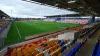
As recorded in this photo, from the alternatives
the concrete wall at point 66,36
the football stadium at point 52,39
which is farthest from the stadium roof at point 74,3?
the concrete wall at point 66,36

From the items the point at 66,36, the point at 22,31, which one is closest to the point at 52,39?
the point at 66,36

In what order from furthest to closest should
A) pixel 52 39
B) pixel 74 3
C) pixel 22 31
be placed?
1. pixel 74 3
2. pixel 22 31
3. pixel 52 39

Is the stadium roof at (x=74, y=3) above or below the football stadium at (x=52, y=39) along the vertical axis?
above

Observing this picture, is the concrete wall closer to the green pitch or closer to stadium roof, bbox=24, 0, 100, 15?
the green pitch

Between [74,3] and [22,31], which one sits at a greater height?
[74,3]

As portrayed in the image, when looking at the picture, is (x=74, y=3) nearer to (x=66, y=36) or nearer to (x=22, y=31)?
(x=22, y=31)

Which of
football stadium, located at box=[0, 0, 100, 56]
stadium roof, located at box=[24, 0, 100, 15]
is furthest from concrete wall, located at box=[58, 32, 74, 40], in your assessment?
stadium roof, located at box=[24, 0, 100, 15]

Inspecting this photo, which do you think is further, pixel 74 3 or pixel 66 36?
pixel 74 3

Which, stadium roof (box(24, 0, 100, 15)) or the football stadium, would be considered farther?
stadium roof (box(24, 0, 100, 15))

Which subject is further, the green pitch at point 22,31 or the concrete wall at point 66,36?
the concrete wall at point 66,36

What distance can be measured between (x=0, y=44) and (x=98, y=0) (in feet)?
40.9

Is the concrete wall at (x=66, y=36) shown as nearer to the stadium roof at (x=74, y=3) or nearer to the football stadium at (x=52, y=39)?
the football stadium at (x=52, y=39)

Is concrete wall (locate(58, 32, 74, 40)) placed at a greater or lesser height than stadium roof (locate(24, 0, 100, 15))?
lesser

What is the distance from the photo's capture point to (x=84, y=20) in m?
47.0
